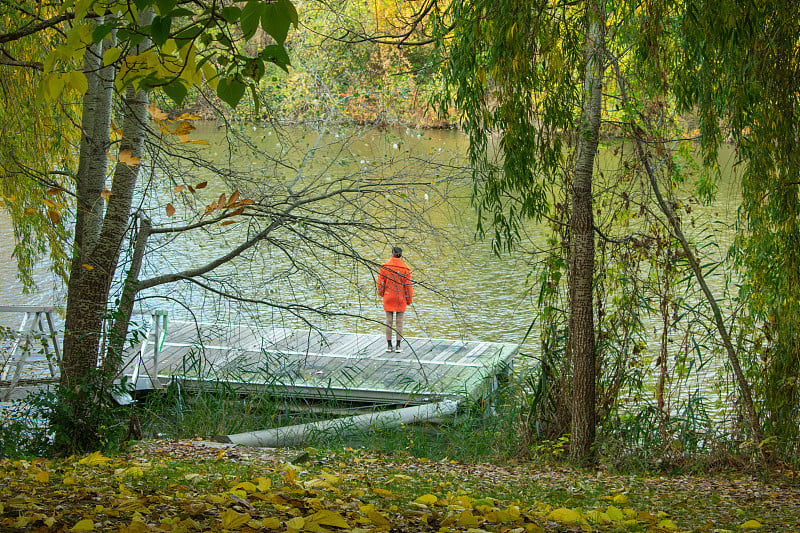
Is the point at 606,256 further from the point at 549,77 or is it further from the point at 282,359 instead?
the point at 282,359

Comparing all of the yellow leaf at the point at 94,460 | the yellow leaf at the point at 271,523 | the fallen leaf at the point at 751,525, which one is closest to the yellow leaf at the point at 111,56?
the yellow leaf at the point at 271,523

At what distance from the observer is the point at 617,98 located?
6.39m

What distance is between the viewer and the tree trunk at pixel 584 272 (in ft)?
19.0

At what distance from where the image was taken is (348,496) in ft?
11.8

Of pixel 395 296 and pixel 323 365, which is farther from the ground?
pixel 395 296

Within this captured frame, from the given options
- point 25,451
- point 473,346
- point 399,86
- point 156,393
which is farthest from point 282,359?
point 25,451

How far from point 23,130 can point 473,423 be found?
494 centimetres

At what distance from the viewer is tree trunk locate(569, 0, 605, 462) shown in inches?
227

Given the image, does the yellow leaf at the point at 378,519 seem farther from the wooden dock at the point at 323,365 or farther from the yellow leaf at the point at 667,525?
the wooden dock at the point at 323,365

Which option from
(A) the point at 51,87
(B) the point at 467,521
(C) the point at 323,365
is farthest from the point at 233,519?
(C) the point at 323,365

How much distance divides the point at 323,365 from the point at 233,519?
6.70m

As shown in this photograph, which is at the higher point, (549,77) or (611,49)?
(611,49)

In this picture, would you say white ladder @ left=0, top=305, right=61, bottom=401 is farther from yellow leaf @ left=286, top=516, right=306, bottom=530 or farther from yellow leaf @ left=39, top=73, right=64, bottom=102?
yellow leaf @ left=286, top=516, right=306, bottom=530

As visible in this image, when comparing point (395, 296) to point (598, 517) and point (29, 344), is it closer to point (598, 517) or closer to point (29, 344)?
point (29, 344)
